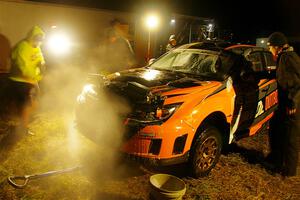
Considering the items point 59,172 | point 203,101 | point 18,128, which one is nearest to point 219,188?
point 203,101

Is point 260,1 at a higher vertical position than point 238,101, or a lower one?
higher

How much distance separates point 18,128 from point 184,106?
3270 millimetres

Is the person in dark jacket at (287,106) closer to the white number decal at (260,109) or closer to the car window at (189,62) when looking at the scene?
the white number decal at (260,109)

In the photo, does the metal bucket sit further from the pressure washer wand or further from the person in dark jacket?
the person in dark jacket

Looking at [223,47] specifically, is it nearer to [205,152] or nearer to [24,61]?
[205,152]

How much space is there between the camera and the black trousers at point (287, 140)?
15.9ft

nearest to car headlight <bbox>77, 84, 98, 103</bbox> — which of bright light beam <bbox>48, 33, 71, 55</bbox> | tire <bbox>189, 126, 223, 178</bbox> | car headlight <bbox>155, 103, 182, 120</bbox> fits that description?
car headlight <bbox>155, 103, 182, 120</bbox>

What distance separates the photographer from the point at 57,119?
6.59 meters

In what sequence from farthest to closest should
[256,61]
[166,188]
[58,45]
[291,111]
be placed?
[58,45]
[256,61]
[291,111]
[166,188]

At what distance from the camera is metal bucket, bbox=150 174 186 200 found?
3348 mm

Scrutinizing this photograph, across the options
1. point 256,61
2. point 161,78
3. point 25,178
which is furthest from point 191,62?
point 25,178

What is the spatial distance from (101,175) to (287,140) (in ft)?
9.69

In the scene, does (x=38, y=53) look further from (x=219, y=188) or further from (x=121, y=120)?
(x=219, y=188)

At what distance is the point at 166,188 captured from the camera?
3680mm
